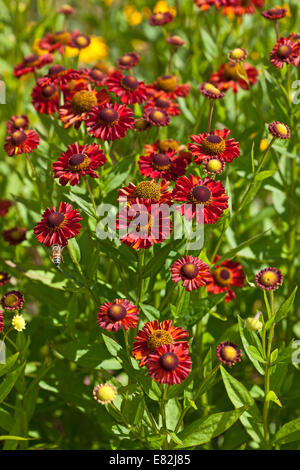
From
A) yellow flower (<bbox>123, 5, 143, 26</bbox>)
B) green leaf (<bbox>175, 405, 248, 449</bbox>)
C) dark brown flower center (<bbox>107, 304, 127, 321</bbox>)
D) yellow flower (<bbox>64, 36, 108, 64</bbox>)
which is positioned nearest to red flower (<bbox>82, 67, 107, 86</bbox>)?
dark brown flower center (<bbox>107, 304, 127, 321</bbox>)

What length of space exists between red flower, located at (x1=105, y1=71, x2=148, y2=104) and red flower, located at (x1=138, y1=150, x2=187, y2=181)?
25 centimetres

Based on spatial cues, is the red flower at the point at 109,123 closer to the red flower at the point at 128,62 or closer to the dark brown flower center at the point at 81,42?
the red flower at the point at 128,62

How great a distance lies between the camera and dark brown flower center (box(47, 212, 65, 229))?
108cm

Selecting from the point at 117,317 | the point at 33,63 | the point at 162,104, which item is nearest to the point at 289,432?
the point at 117,317

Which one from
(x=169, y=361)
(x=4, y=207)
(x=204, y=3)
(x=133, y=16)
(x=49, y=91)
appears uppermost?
(x=133, y=16)

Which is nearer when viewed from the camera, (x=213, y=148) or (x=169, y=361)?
(x=169, y=361)

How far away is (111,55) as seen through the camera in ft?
10.7

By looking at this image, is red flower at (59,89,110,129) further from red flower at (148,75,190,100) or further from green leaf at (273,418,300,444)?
green leaf at (273,418,300,444)

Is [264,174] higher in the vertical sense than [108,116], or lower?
lower

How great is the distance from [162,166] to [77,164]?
20cm

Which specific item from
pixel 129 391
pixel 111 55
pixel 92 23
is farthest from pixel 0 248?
pixel 111 55

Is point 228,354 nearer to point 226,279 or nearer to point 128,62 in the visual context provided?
point 226,279

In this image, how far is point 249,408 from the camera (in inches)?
46.3

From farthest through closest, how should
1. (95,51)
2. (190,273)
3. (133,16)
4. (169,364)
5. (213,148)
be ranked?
(95,51), (133,16), (213,148), (190,273), (169,364)
